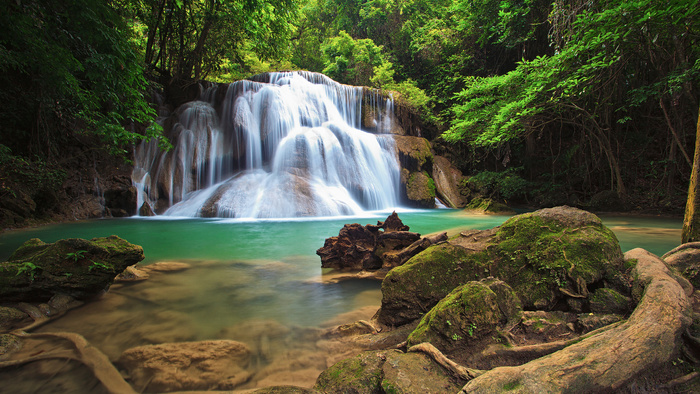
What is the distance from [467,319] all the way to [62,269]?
3.93 meters

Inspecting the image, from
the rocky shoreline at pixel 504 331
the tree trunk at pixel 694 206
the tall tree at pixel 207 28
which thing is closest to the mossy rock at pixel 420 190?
the tall tree at pixel 207 28

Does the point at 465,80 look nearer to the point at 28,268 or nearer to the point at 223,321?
the point at 223,321

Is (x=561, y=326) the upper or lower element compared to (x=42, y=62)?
lower

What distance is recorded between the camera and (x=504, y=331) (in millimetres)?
1913

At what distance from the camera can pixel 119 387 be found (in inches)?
76.1

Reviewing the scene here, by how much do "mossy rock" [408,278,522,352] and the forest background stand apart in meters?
6.18

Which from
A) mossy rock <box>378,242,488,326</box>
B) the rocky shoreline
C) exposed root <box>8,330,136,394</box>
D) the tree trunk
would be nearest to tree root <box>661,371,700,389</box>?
the rocky shoreline

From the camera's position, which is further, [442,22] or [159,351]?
[442,22]

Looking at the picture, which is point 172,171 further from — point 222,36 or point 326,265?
point 326,265

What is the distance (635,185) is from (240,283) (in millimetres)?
15301

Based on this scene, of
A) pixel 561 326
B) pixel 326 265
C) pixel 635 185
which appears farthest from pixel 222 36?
pixel 635 185

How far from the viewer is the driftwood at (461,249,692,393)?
1.36 m

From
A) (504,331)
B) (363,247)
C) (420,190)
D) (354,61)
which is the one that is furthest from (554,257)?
(354,61)

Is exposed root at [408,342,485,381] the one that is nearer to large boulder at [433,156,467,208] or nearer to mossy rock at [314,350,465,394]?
mossy rock at [314,350,465,394]
